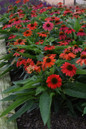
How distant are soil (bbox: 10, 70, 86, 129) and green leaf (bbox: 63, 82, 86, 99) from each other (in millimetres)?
251

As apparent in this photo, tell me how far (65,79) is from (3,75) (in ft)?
3.02

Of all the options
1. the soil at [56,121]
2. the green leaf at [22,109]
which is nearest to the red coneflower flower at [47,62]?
the green leaf at [22,109]

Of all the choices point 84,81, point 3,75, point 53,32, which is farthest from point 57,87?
point 53,32

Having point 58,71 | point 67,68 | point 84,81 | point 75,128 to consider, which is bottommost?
point 75,128

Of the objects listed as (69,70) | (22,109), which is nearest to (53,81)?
(69,70)

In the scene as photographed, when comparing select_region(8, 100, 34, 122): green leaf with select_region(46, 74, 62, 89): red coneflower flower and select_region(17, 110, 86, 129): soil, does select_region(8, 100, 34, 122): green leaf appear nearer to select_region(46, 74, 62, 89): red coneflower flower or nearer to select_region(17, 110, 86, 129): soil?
select_region(17, 110, 86, 129): soil

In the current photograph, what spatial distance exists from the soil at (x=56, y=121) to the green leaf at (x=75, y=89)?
251 millimetres

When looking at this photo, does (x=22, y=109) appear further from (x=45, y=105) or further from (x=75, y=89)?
(x=75, y=89)

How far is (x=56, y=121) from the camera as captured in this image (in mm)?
1611

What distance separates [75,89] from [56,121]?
1.04 ft

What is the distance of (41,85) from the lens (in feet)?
4.91

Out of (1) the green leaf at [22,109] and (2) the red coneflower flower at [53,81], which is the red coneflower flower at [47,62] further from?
(1) the green leaf at [22,109]

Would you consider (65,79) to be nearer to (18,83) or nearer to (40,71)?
(40,71)

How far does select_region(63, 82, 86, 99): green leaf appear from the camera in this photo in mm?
1448
